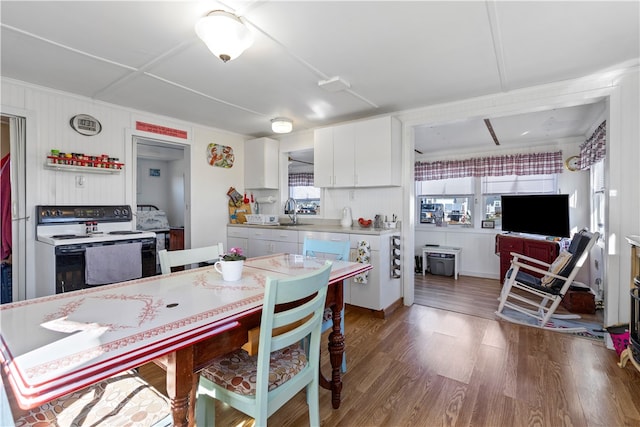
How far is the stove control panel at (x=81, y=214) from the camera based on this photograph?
2.77 meters

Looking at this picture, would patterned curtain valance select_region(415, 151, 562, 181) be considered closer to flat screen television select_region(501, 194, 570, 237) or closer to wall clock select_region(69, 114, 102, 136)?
flat screen television select_region(501, 194, 570, 237)

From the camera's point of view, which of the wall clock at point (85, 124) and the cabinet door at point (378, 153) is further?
the cabinet door at point (378, 153)

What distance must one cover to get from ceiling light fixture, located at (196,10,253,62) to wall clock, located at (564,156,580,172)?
15.3 ft

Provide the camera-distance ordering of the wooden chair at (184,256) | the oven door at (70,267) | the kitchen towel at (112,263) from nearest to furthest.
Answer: the wooden chair at (184,256)
the oven door at (70,267)
the kitchen towel at (112,263)

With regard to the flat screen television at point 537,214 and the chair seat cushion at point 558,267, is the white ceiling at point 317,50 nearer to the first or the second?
the flat screen television at point 537,214

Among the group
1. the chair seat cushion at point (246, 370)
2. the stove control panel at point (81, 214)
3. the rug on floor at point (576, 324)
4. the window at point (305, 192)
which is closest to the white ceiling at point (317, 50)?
the stove control panel at point (81, 214)

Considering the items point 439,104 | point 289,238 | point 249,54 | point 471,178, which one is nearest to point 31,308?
point 249,54

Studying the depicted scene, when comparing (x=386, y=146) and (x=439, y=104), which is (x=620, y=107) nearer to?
(x=439, y=104)

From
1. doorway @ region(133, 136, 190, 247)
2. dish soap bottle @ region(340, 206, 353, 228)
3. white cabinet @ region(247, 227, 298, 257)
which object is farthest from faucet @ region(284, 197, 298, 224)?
doorway @ region(133, 136, 190, 247)

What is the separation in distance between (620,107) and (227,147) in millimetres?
4304

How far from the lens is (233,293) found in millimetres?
1340

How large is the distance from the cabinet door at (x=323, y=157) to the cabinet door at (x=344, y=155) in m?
0.06

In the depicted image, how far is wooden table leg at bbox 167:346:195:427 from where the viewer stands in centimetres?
97

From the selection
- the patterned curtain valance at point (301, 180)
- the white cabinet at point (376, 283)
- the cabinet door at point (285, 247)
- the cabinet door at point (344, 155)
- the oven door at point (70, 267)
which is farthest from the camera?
the patterned curtain valance at point (301, 180)
